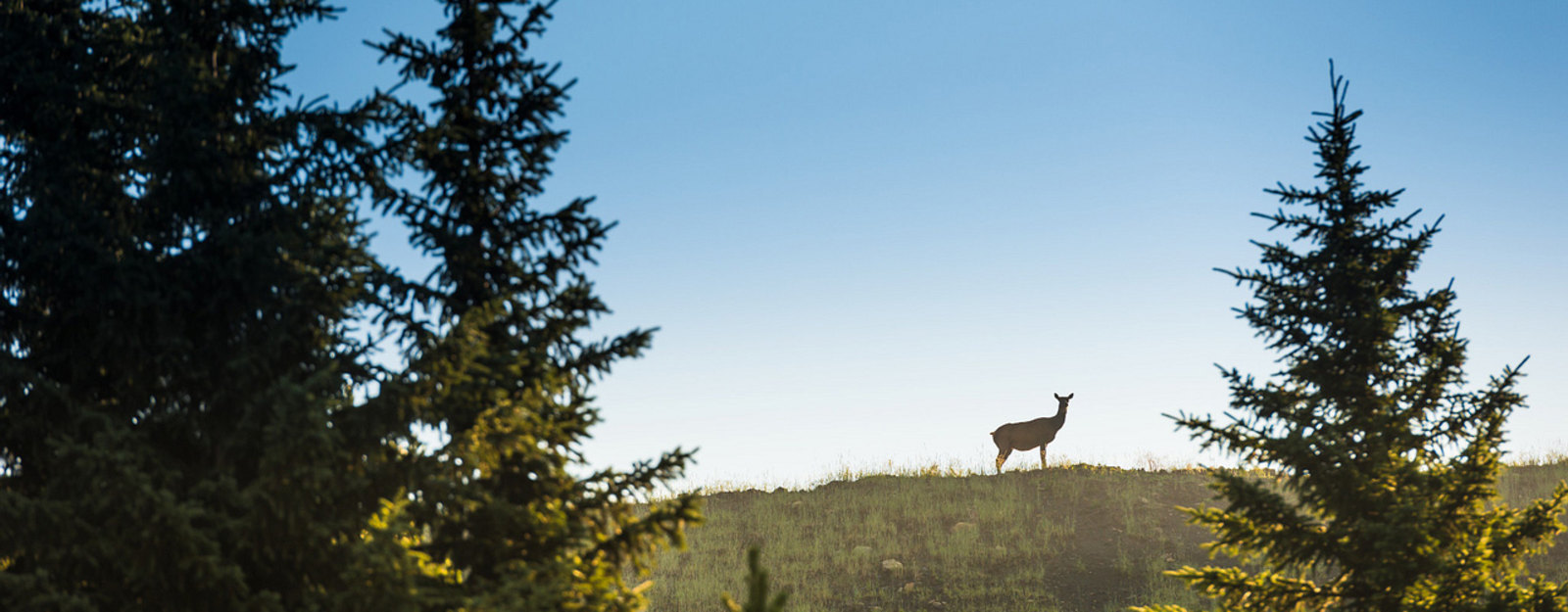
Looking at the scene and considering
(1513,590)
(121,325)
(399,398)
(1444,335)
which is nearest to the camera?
(399,398)

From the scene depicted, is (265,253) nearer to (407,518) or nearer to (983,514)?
(407,518)

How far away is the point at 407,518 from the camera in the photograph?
6215 millimetres

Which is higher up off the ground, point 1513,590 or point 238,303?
point 238,303

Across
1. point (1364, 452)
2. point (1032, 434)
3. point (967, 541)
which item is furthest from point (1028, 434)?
point (1364, 452)

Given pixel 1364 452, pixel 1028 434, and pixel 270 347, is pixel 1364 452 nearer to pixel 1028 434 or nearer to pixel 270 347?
pixel 270 347

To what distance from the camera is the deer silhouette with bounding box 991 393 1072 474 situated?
25.3m

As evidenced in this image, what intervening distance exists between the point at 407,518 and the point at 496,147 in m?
2.95

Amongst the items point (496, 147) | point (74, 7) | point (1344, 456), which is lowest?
point (1344, 456)

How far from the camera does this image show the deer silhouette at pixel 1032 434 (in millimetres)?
25328

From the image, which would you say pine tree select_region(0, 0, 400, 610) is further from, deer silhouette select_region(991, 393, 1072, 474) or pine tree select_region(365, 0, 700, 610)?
deer silhouette select_region(991, 393, 1072, 474)

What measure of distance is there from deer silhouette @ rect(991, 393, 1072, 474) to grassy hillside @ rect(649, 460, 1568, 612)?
4.21ft

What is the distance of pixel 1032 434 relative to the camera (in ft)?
83.4

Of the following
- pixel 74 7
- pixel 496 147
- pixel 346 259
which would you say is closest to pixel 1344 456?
pixel 496 147

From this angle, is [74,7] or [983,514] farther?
[983,514]
